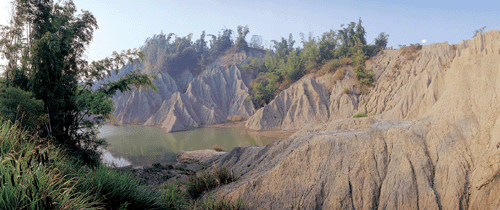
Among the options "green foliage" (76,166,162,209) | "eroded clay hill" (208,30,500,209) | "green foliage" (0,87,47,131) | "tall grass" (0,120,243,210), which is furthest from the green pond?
"green foliage" (76,166,162,209)

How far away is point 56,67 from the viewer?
878cm

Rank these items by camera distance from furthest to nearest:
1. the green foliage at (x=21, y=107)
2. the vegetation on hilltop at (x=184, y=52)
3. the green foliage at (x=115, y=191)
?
the vegetation on hilltop at (x=184, y=52) < the green foliage at (x=21, y=107) < the green foliage at (x=115, y=191)

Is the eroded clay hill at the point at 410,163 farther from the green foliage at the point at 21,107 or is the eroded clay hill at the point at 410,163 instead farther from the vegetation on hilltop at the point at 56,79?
the green foliage at the point at 21,107

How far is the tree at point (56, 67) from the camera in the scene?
848 cm

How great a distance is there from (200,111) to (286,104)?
14298 millimetres

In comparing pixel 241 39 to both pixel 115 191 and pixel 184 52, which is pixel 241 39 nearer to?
pixel 184 52

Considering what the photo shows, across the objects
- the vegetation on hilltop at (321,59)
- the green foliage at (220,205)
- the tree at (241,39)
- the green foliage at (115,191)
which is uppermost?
the tree at (241,39)

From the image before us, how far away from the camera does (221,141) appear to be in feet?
78.3

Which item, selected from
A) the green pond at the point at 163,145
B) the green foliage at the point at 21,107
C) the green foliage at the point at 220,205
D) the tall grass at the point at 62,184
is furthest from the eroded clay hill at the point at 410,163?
the green pond at the point at 163,145

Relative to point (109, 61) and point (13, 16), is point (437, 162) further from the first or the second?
point (13, 16)

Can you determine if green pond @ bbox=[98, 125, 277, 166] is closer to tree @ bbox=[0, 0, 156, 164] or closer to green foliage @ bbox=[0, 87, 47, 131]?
tree @ bbox=[0, 0, 156, 164]

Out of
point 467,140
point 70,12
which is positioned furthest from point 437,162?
point 70,12

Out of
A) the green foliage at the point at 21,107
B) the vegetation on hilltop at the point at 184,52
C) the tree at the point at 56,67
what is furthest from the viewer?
the vegetation on hilltop at the point at 184,52

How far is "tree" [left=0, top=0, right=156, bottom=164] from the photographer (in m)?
8.48
